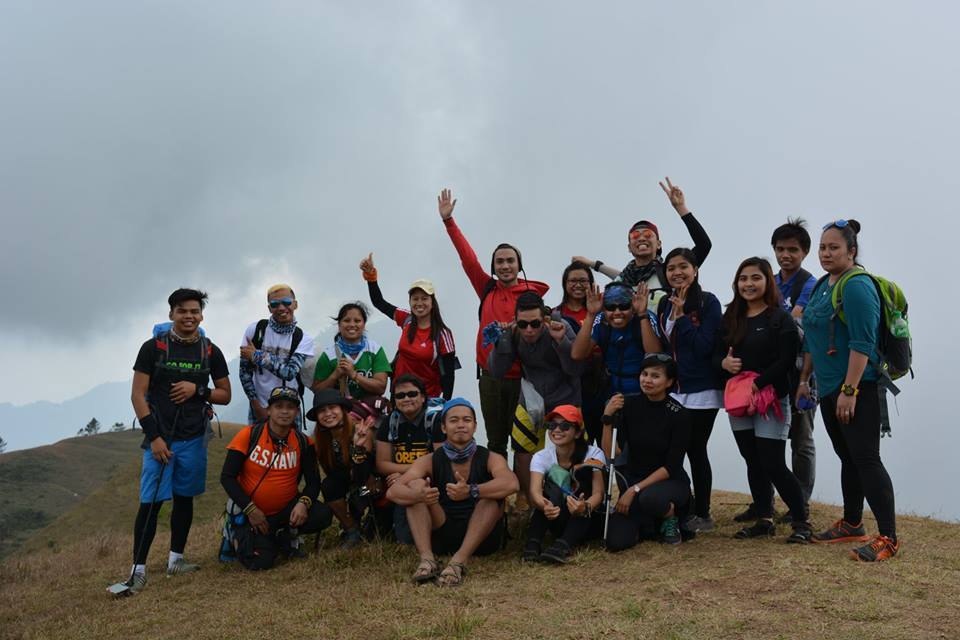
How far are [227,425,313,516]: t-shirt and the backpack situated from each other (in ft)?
20.5

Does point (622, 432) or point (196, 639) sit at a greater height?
point (622, 432)

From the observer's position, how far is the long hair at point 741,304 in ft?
23.3

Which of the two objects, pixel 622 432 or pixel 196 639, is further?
pixel 622 432

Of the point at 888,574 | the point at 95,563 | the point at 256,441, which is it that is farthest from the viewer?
the point at 95,563

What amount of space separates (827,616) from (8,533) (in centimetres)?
4484

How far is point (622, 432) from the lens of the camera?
25.2 ft

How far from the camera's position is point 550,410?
26.4 feet

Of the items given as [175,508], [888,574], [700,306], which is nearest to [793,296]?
[700,306]

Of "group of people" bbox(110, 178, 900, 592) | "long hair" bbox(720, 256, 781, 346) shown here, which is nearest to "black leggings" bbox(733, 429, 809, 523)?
"group of people" bbox(110, 178, 900, 592)

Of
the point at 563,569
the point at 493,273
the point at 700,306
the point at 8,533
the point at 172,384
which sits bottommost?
the point at 8,533

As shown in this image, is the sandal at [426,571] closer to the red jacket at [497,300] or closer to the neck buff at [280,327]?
the red jacket at [497,300]

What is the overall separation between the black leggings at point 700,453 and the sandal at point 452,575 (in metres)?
2.89

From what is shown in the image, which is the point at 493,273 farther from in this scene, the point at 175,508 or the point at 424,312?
the point at 175,508

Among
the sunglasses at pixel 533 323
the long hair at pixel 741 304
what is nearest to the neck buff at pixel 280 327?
the sunglasses at pixel 533 323
